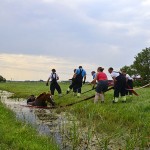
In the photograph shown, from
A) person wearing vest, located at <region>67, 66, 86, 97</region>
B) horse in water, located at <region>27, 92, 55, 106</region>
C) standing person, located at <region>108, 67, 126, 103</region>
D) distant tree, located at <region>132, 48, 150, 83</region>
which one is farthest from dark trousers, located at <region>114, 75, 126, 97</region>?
distant tree, located at <region>132, 48, 150, 83</region>

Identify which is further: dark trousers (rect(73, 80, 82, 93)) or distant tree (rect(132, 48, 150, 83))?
distant tree (rect(132, 48, 150, 83))

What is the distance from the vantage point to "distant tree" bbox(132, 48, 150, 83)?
274 ft

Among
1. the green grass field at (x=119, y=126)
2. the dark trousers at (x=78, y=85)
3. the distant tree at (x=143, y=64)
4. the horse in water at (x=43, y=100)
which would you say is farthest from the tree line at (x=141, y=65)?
the green grass field at (x=119, y=126)

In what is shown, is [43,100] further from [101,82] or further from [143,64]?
[143,64]

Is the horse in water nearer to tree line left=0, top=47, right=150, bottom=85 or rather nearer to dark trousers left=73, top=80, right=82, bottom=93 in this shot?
dark trousers left=73, top=80, right=82, bottom=93

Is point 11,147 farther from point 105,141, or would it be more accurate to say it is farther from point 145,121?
point 145,121

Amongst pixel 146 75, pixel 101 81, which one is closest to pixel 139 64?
pixel 146 75

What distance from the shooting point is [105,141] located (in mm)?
9672

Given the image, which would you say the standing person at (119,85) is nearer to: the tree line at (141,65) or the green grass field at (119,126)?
the green grass field at (119,126)

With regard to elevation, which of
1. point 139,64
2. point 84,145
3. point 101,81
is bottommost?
point 84,145

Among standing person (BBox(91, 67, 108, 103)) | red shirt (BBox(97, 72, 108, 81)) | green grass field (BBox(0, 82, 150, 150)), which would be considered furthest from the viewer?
red shirt (BBox(97, 72, 108, 81))

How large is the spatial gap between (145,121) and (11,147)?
576 cm

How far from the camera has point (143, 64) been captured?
280 ft

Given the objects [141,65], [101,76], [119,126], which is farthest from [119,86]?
[141,65]
